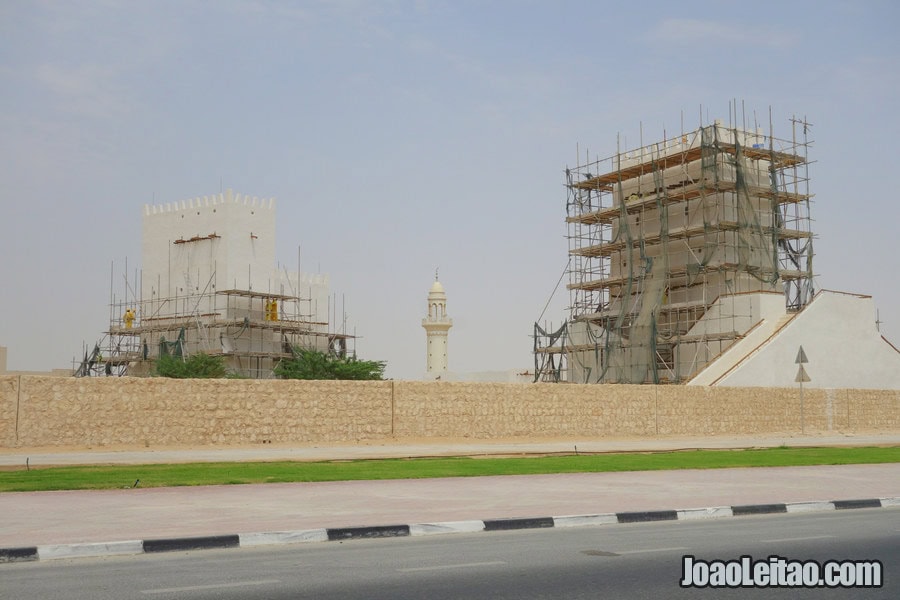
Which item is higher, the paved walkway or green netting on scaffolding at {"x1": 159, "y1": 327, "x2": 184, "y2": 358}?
green netting on scaffolding at {"x1": 159, "y1": 327, "x2": 184, "y2": 358}

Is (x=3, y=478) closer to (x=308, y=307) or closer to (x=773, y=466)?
(x=773, y=466)

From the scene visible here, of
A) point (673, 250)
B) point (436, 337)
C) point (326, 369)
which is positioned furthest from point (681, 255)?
point (436, 337)

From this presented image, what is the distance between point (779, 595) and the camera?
23.3 ft

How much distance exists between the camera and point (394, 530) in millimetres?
10273

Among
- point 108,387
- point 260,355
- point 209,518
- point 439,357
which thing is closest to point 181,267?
point 260,355

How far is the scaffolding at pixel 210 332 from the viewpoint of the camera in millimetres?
56125

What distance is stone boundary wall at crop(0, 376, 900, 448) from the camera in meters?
23.9

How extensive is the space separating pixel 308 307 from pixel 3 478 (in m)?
47.6

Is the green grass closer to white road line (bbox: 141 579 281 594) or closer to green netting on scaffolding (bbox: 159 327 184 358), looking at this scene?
white road line (bbox: 141 579 281 594)

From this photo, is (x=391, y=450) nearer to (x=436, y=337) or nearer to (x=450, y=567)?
(x=450, y=567)

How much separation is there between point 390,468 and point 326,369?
34426 mm

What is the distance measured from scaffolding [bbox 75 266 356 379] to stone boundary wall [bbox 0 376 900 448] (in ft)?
85.2

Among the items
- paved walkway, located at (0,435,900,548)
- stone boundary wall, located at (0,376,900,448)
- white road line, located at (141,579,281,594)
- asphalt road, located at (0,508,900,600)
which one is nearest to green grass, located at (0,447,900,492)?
paved walkway, located at (0,435,900,548)

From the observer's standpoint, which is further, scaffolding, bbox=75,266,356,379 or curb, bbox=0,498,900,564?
scaffolding, bbox=75,266,356,379
